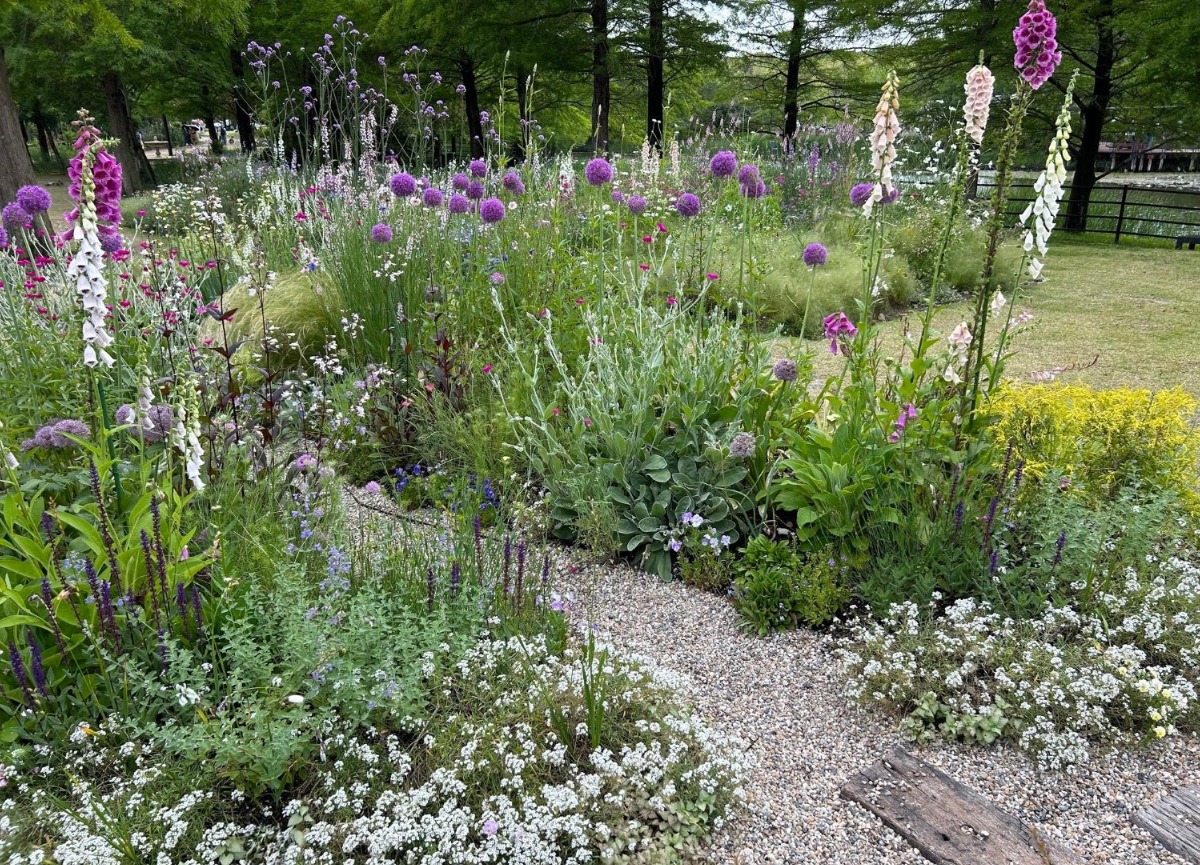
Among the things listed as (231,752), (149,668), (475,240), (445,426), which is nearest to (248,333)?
(475,240)

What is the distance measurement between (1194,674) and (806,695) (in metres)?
1.28

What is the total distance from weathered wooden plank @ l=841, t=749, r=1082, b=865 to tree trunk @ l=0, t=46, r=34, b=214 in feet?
39.6

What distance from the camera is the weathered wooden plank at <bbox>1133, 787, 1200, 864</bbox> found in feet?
6.59

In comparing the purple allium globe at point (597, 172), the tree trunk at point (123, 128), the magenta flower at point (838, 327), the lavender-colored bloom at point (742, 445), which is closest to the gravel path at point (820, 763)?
the lavender-colored bloom at point (742, 445)

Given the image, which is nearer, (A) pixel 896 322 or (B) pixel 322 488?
(B) pixel 322 488

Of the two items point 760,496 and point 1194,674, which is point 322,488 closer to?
point 760,496

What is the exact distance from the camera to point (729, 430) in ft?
11.5

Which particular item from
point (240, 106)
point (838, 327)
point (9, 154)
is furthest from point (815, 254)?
point (240, 106)

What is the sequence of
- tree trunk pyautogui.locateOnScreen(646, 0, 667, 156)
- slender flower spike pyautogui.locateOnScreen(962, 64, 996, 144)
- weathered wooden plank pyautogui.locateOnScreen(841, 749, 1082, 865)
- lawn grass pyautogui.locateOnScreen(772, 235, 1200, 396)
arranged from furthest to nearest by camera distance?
tree trunk pyautogui.locateOnScreen(646, 0, 667, 156) → lawn grass pyautogui.locateOnScreen(772, 235, 1200, 396) → slender flower spike pyautogui.locateOnScreen(962, 64, 996, 144) → weathered wooden plank pyautogui.locateOnScreen(841, 749, 1082, 865)

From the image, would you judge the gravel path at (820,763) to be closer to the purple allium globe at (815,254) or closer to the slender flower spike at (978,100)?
the purple allium globe at (815,254)

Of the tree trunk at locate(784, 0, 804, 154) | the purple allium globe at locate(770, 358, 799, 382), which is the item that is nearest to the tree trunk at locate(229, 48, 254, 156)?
the tree trunk at locate(784, 0, 804, 154)

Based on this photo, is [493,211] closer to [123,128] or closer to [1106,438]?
[1106,438]

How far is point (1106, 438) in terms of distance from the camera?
3.53 meters

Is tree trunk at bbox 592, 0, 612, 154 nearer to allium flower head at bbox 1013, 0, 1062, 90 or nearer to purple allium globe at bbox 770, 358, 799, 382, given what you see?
purple allium globe at bbox 770, 358, 799, 382
